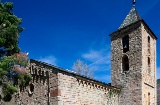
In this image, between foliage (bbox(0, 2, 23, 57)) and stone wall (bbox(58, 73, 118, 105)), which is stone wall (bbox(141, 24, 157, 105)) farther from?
foliage (bbox(0, 2, 23, 57))

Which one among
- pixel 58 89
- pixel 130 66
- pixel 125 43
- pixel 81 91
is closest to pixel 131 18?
pixel 125 43

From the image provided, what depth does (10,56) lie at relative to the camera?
39.2 feet

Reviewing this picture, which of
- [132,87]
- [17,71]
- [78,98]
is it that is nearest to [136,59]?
[132,87]

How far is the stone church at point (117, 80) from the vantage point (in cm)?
1205

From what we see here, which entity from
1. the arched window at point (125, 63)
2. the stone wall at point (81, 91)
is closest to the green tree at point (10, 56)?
the stone wall at point (81, 91)

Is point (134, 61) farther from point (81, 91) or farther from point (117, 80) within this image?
point (81, 91)

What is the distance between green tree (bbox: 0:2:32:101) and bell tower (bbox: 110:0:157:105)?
738 cm

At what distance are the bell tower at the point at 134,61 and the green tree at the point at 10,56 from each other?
7.38 metres

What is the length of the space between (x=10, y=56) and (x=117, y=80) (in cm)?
875

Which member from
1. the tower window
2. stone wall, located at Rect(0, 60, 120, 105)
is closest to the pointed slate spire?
the tower window

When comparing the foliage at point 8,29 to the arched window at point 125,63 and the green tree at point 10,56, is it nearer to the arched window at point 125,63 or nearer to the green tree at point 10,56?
the green tree at point 10,56

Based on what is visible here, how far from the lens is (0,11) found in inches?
488

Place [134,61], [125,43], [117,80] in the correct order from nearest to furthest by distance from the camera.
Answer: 1. [134,61]
2. [117,80]
3. [125,43]

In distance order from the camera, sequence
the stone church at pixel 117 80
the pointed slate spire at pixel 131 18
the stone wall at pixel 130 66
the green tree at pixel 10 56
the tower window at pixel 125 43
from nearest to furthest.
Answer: the green tree at pixel 10 56 < the stone church at pixel 117 80 < the stone wall at pixel 130 66 < the tower window at pixel 125 43 < the pointed slate spire at pixel 131 18
